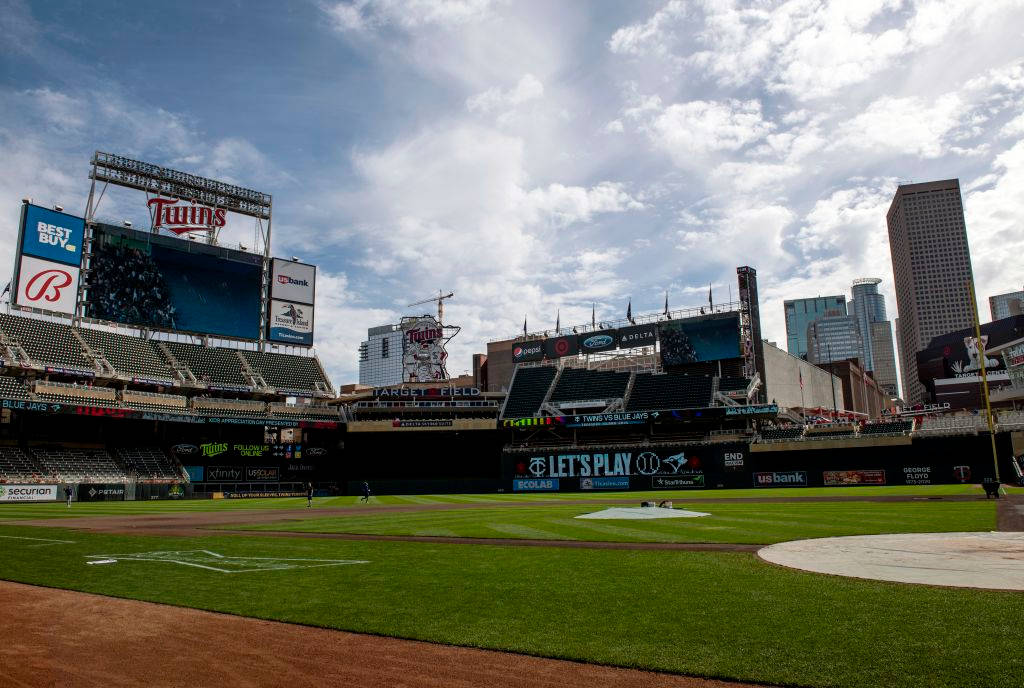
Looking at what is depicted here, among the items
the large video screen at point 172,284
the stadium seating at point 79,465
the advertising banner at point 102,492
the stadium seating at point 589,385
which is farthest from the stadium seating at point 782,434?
the stadium seating at point 79,465

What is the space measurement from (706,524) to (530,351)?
59685 mm

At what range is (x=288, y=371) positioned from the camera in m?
71.2

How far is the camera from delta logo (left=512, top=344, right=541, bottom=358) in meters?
79.5

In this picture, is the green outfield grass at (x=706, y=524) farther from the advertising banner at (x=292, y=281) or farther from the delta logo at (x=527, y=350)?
the delta logo at (x=527, y=350)

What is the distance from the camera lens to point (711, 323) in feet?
242

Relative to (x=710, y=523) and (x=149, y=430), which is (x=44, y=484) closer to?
(x=149, y=430)

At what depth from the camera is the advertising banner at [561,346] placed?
7801 centimetres

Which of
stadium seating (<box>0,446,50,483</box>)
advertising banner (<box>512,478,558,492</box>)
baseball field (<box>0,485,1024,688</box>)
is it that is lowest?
advertising banner (<box>512,478,558,492</box>)

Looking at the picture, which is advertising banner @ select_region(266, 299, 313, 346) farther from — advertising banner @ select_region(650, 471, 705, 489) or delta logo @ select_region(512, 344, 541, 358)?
advertising banner @ select_region(650, 471, 705, 489)

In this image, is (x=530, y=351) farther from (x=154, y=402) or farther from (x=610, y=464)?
(x=154, y=402)

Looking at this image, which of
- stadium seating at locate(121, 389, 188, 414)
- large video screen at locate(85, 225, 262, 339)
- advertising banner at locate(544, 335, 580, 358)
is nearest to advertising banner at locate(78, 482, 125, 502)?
stadium seating at locate(121, 389, 188, 414)

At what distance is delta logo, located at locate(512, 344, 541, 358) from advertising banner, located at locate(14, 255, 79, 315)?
43941mm

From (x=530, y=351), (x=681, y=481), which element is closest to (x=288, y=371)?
(x=530, y=351)

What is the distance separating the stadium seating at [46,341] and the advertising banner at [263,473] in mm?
15450
